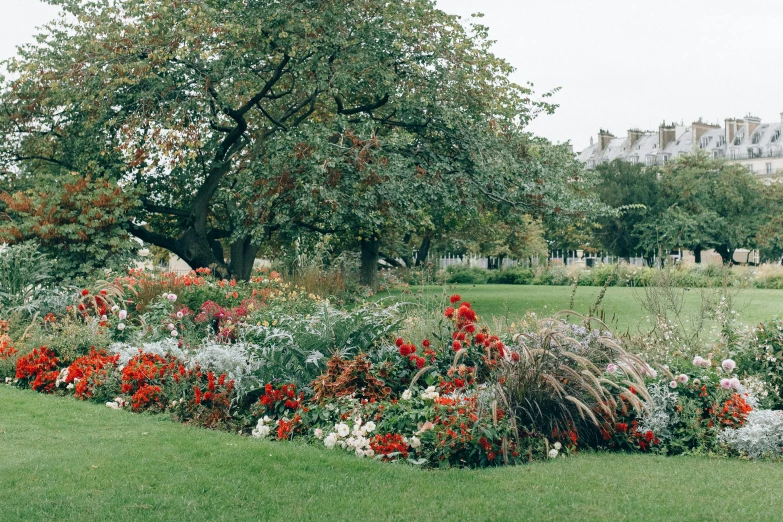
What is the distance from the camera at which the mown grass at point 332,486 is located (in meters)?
4.06

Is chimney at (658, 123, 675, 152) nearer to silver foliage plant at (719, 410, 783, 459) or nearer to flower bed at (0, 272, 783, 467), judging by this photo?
flower bed at (0, 272, 783, 467)

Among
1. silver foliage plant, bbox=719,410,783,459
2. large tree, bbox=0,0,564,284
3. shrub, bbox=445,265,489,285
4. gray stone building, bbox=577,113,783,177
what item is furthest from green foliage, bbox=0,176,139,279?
gray stone building, bbox=577,113,783,177

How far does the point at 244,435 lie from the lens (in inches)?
242

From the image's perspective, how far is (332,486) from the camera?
4.54 m

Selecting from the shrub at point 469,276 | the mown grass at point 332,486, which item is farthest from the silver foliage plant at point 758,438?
the shrub at point 469,276

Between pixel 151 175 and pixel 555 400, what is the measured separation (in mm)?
14260

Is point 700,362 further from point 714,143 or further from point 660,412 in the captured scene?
point 714,143

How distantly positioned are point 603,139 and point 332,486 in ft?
275

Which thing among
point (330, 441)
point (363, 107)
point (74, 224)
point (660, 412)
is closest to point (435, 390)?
point (330, 441)

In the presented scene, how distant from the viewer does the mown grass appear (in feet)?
13.3

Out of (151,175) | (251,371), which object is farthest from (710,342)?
(151,175)

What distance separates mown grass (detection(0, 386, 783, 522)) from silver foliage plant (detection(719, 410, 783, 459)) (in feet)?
0.65

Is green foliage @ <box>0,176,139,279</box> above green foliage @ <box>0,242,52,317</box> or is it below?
above

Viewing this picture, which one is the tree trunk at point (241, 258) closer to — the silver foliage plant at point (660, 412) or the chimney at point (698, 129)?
the silver foliage plant at point (660, 412)
